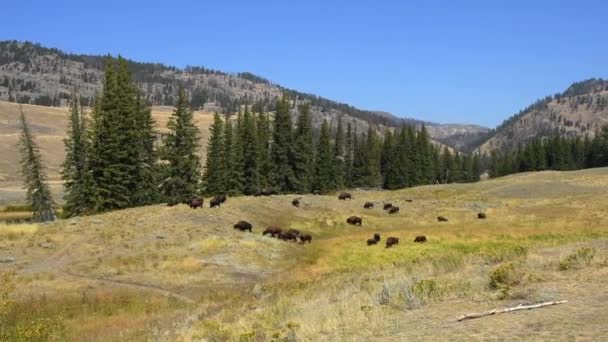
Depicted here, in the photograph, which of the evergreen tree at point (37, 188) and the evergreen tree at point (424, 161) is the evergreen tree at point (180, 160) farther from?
the evergreen tree at point (424, 161)

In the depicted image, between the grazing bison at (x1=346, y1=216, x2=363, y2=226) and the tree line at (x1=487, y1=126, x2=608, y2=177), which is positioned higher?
the tree line at (x1=487, y1=126, x2=608, y2=177)

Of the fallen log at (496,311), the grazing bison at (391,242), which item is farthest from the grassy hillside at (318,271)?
the grazing bison at (391,242)

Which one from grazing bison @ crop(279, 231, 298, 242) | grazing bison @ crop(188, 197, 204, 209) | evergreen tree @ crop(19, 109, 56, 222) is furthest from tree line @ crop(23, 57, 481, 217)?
grazing bison @ crop(279, 231, 298, 242)

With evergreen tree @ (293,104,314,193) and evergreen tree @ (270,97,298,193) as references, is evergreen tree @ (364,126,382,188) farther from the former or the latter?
evergreen tree @ (270,97,298,193)

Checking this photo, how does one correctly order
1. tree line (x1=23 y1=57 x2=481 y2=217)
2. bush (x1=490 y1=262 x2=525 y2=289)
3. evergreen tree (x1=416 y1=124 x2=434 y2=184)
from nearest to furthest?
bush (x1=490 y1=262 x2=525 y2=289) < tree line (x1=23 y1=57 x2=481 y2=217) < evergreen tree (x1=416 y1=124 x2=434 y2=184)

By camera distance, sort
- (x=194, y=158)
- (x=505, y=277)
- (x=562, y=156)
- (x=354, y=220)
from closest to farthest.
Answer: (x=505, y=277) < (x=354, y=220) < (x=194, y=158) < (x=562, y=156)

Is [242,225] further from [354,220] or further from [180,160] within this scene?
[180,160]

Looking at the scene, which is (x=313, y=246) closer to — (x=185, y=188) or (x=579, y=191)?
(x=185, y=188)

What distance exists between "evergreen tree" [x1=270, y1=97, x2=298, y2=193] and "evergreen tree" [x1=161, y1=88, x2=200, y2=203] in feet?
79.6

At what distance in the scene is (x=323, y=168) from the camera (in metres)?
103

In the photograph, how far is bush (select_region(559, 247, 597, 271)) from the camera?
46.9ft

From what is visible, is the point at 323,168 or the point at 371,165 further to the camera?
the point at 371,165

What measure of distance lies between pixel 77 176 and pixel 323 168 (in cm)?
4914

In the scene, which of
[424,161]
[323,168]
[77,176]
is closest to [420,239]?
[77,176]
